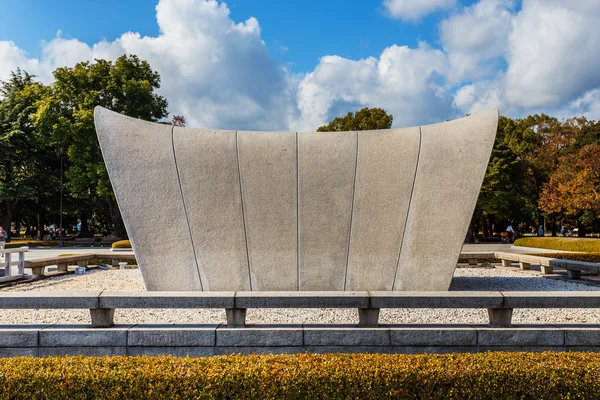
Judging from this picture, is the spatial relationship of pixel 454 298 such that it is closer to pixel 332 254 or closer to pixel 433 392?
pixel 433 392

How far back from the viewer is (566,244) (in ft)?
88.7

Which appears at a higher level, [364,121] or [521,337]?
[364,121]

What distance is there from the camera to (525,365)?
4.75 m

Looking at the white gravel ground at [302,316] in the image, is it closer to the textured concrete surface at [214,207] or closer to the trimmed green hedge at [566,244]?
the textured concrete surface at [214,207]

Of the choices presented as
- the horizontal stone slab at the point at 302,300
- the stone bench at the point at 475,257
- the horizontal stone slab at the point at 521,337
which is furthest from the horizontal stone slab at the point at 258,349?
the stone bench at the point at 475,257

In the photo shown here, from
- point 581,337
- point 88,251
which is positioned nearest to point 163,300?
point 581,337

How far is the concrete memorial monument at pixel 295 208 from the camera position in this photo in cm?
888

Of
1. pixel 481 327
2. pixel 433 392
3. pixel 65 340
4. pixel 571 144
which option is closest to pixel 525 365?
pixel 433 392

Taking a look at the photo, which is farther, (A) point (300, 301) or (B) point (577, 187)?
(B) point (577, 187)

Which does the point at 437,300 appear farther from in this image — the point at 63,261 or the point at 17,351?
the point at 63,261

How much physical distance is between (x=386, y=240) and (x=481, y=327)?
117 inches

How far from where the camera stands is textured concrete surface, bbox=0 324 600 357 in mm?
6000

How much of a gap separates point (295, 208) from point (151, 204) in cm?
294

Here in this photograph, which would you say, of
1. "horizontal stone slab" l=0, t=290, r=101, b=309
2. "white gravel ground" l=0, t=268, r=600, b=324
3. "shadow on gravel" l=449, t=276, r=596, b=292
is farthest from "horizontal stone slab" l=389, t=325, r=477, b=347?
"shadow on gravel" l=449, t=276, r=596, b=292
